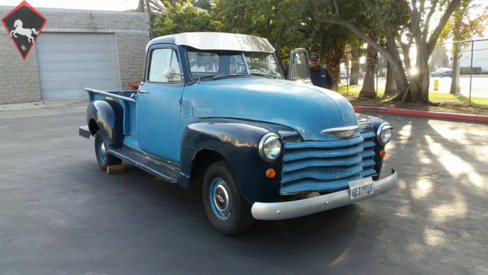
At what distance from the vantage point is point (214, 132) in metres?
4.05

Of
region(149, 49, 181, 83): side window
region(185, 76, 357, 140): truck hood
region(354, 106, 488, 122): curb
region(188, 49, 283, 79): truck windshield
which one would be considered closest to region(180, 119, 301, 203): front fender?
region(185, 76, 357, 140): truck hood

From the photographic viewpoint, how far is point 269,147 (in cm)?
365

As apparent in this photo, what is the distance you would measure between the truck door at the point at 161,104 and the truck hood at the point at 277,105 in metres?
0.43

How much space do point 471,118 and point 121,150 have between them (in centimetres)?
946

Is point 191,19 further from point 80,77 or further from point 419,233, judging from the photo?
point 419,233

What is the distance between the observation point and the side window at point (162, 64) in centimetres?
522

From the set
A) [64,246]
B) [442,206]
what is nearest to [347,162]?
[442,206]

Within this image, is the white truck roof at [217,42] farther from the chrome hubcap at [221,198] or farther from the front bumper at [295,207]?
the front bumper at [295,207]

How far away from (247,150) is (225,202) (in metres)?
0.74

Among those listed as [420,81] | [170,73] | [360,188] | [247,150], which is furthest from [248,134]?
[420,81]

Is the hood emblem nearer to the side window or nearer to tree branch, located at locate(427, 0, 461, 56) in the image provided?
the side window

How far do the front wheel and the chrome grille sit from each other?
0.45 meters

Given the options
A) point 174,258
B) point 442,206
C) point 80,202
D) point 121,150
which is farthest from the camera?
point 121,150

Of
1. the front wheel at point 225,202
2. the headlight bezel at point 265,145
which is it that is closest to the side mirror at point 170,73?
the front wheel at point 225,202
